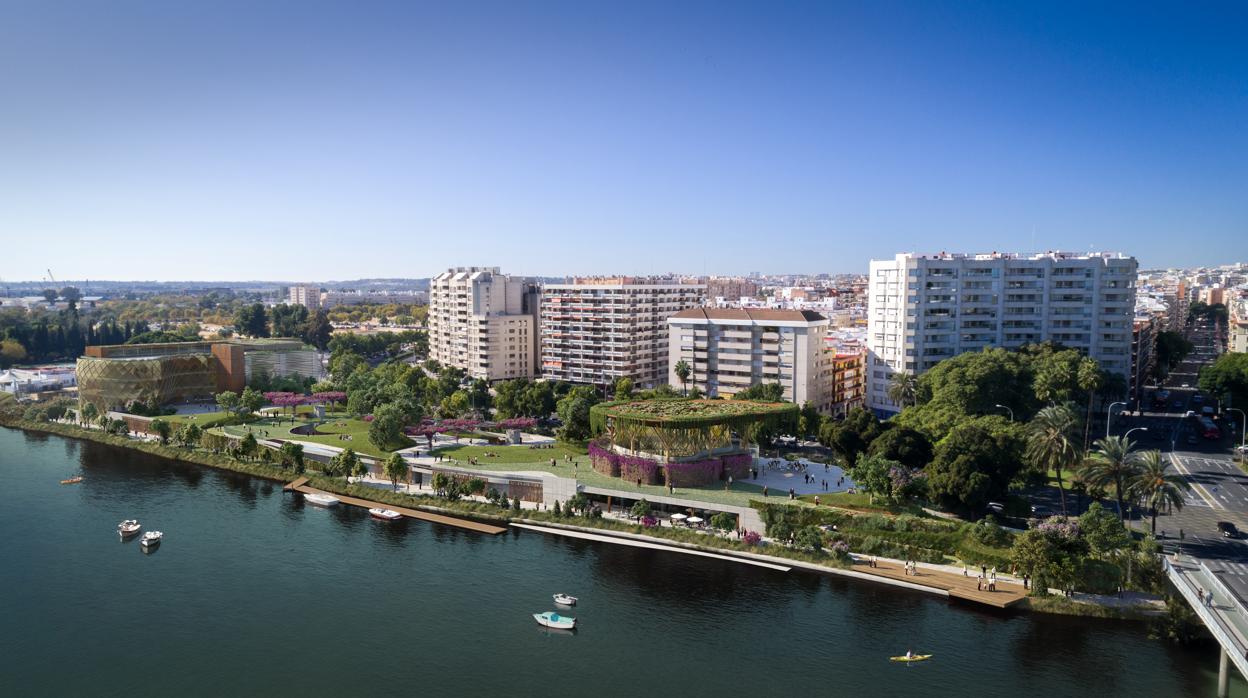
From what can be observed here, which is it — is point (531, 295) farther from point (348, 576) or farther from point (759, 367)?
point (348, 576)

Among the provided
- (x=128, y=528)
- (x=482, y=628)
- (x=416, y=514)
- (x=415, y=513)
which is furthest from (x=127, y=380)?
(x=482, y=628)

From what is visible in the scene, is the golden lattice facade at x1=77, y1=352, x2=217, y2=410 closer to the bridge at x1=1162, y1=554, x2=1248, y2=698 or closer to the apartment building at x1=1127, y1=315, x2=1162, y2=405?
the bridge at x1=1162, y1=554, x2=1248, y2=698

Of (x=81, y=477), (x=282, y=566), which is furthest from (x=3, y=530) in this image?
(x=282, y=566)

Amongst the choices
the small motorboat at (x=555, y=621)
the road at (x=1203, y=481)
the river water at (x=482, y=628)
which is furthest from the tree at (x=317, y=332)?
the road at (x=1203, y=481)

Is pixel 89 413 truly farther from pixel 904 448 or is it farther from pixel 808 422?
pixel 904 448

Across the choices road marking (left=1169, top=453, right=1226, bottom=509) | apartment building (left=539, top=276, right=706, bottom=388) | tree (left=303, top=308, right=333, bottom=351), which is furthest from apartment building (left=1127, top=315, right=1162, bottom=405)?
tree (left=303, top=308, right=333, bottom=351)
